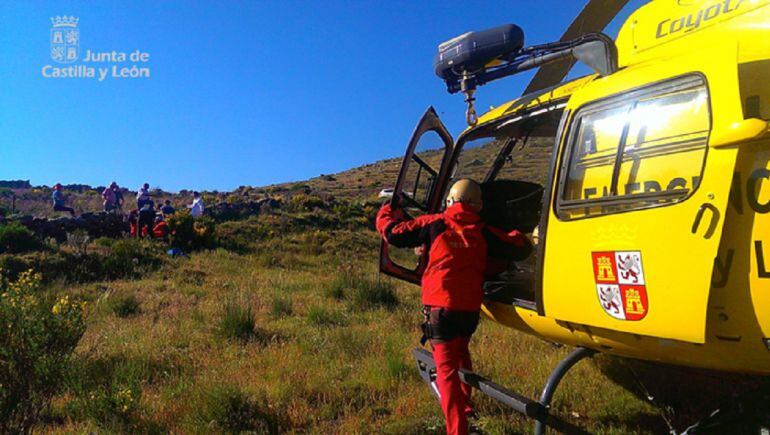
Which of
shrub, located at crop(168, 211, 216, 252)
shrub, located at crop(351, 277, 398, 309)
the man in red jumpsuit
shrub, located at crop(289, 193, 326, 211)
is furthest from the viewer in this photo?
shrub, located at crop(289, 193, 326, 211)

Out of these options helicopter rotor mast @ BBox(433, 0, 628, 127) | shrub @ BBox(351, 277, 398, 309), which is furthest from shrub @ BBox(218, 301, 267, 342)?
helicopter rotor mast @ BBox(433, 0, 628, 127)

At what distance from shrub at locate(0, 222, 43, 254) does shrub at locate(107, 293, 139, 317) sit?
6455 millimetres

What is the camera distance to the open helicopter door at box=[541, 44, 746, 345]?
2.28 metres

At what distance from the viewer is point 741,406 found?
2969mm

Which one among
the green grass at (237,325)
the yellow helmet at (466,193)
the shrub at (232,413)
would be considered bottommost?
the shrub at (232,413)

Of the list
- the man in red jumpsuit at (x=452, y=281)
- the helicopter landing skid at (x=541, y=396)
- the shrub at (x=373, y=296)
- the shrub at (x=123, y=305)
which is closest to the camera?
the helicopter landing skid at (x=541, y=396)

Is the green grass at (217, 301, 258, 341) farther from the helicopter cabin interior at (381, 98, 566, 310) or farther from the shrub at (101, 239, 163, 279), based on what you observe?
the shrub at (101, 239, 163, 279)

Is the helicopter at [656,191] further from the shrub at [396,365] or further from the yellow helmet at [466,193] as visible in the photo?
the shrub at [396,365]

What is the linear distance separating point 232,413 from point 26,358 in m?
1.60

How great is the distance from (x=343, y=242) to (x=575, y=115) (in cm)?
1515

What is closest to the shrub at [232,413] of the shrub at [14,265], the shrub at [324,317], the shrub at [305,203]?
the shrub at [324,317]

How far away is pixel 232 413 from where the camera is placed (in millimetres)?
4250

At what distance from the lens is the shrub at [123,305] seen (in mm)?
8344

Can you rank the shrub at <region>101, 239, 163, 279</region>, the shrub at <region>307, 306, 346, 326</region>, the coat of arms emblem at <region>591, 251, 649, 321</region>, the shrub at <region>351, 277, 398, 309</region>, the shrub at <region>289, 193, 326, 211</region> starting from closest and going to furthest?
the coat of arms emblem at <region>591, 251, 649, 321</region>
the shrub at <region>307, 306, 346, 326</region>
the shrub at <region>351, 277, 398, 309</region>
the shrub at <region>101, 239, 163, 279</region>
the shrub at <region>289, 193, 326, 211</region>
